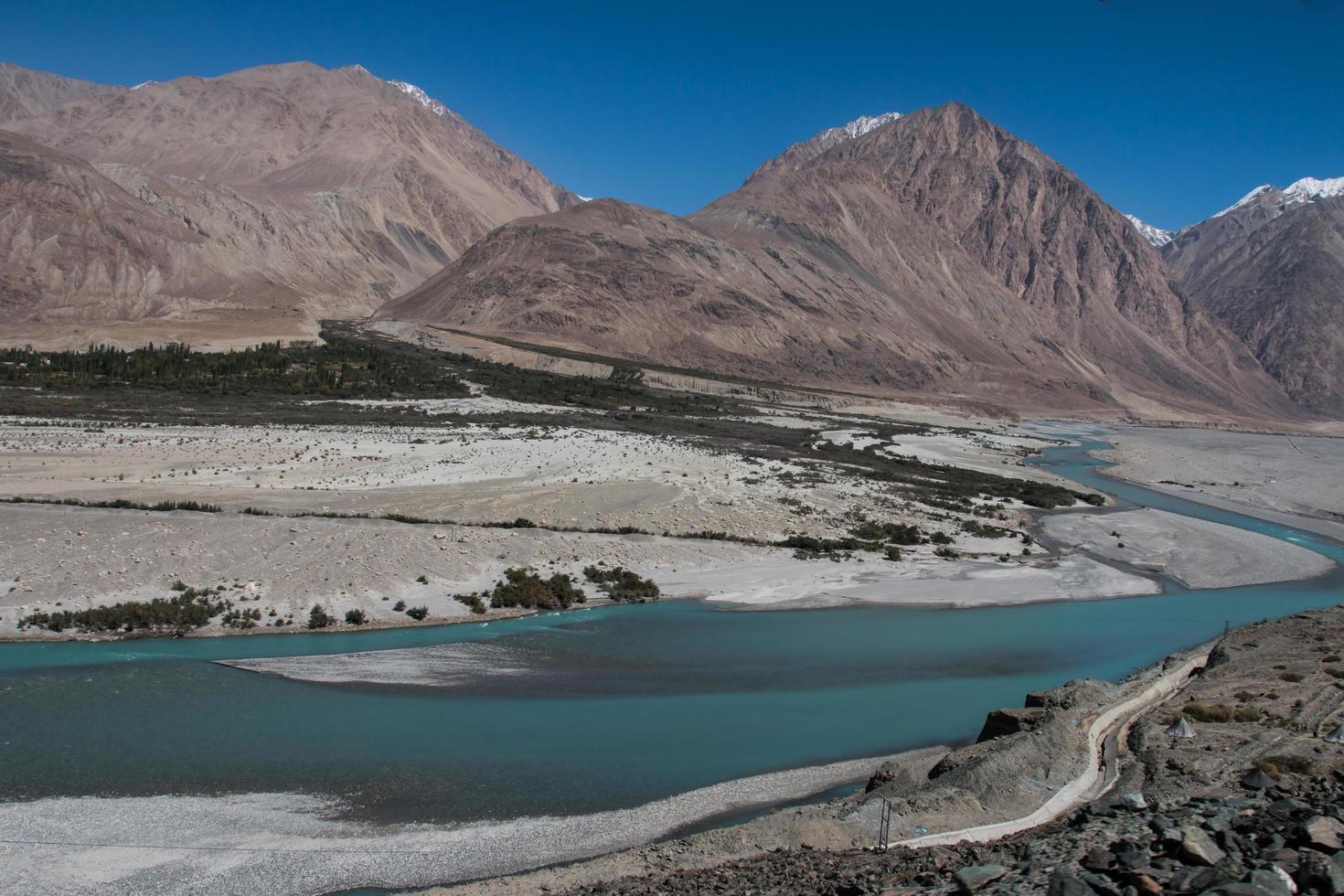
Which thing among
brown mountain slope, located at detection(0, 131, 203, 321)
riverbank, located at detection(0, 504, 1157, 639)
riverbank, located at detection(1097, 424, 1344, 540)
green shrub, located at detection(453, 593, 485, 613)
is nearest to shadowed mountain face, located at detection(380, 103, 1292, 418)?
brown mountain slope, located at detection(0, 131, 203, 321)

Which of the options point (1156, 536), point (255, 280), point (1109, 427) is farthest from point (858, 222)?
point (1156, 536)

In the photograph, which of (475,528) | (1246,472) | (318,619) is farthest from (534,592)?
(1246,472)

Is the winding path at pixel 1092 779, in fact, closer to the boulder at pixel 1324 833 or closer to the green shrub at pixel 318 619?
the boulder at pixel 1324 833

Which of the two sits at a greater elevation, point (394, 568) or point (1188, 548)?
point (1188, 548)

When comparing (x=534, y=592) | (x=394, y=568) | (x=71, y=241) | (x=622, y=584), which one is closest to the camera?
(x=534, y=592)

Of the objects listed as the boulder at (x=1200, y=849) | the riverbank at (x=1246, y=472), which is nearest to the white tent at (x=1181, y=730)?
the boulder at (x=1200, y=849)

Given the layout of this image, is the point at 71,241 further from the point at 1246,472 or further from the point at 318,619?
the point at 1246,472

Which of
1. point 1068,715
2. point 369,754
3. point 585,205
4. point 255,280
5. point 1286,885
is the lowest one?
point 369,754

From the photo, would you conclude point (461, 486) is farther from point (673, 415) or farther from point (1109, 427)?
point (1109, 427)

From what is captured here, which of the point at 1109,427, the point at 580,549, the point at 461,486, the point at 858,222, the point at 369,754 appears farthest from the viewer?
the point at 858,222
